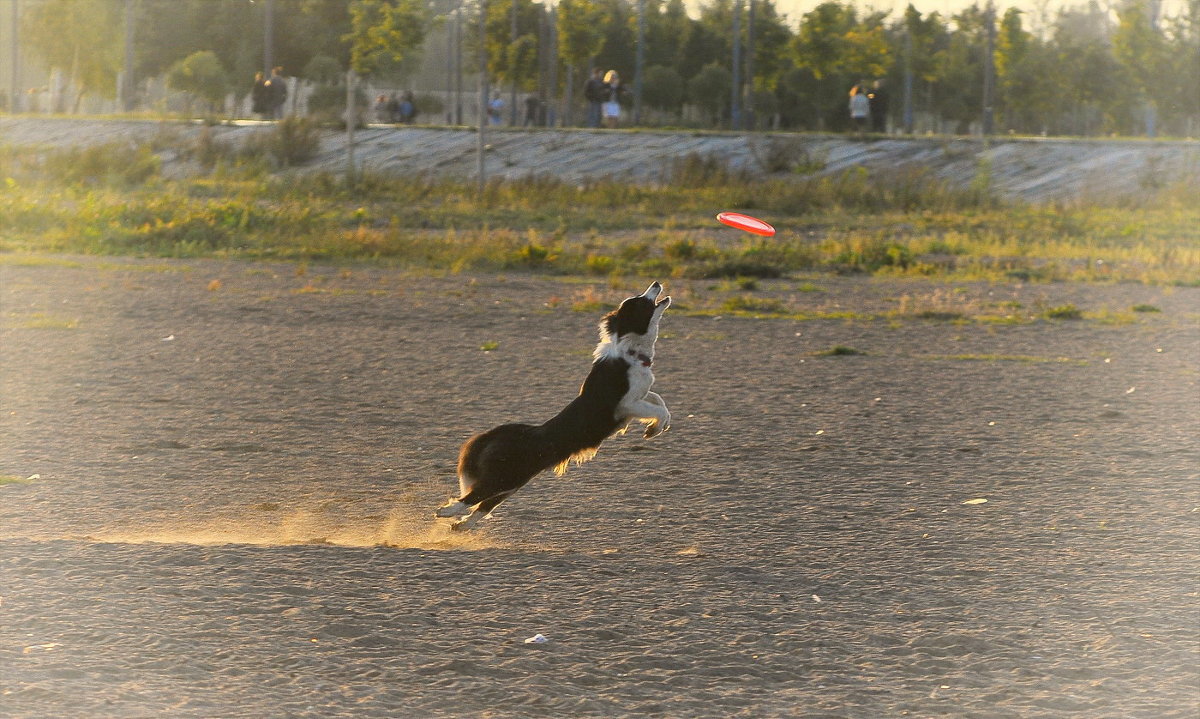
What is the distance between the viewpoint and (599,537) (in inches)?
273

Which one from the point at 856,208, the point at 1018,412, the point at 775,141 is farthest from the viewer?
the point at 775,141

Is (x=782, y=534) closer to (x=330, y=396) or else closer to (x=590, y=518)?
(x=590, y=518)

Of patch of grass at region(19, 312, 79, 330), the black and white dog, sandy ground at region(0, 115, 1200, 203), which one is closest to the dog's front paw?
the black and white dog

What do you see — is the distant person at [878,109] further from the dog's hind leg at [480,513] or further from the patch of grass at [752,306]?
the dog's hind leg at [480,513]

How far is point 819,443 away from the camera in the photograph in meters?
9.45

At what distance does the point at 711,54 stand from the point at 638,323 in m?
64.8

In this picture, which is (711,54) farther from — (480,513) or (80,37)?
(480,513)

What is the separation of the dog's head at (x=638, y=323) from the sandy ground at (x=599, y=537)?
85 cm

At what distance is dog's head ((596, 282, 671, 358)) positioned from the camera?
6.83 metres

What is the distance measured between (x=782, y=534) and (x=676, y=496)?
100 cm

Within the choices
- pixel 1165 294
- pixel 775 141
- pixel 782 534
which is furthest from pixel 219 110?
pixel 782 534

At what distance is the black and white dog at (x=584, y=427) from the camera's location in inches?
261

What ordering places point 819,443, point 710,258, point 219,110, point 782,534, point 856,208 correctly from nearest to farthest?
point 782,534 → point 819,443 → point 710,258 → point 856,208 → point 219,110

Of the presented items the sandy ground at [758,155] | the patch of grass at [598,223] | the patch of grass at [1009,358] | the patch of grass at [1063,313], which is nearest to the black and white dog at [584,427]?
the patch of grass at [1009,358]
